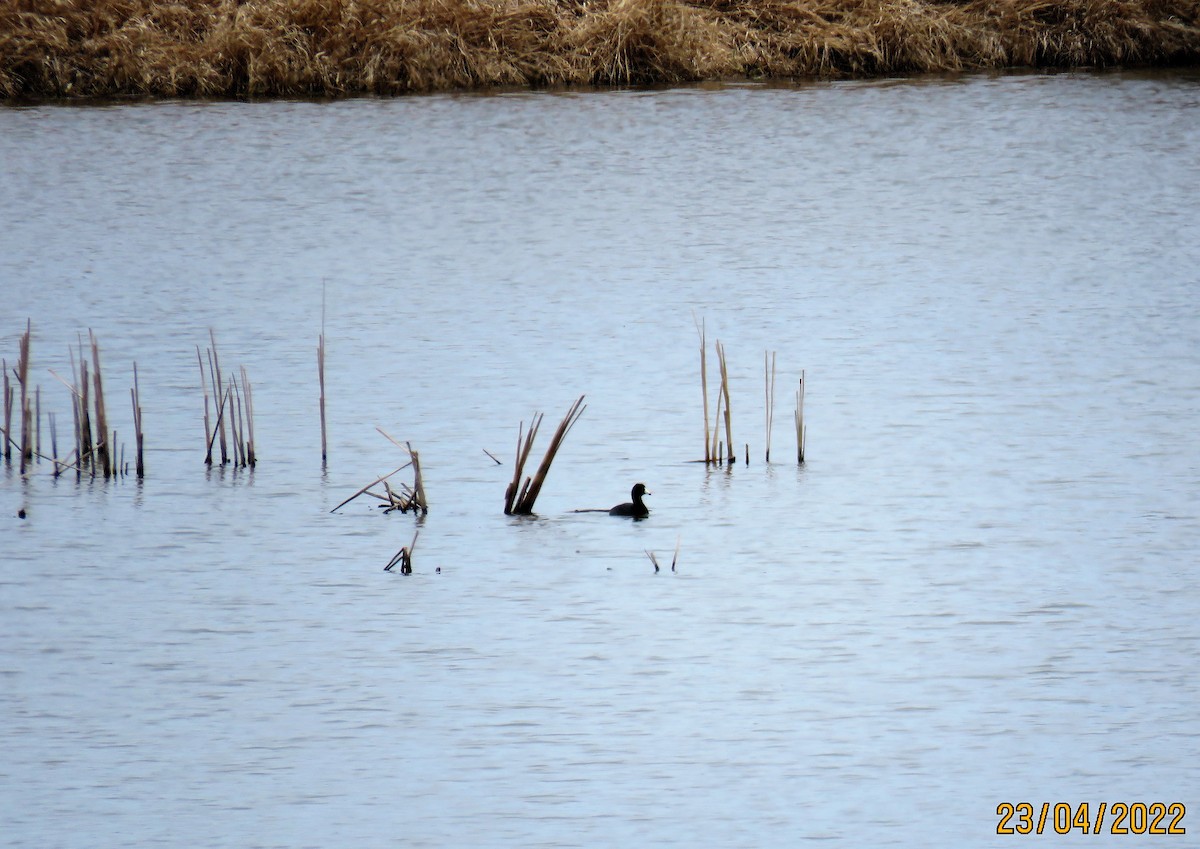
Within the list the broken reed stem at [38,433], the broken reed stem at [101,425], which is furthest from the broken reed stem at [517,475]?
the broken reed stem at [38,433]

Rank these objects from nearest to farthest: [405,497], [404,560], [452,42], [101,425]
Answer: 1. [404,560]
2. [405,497]
3. [101,425]
4. [452,42]

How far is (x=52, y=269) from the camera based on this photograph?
69.6 ft

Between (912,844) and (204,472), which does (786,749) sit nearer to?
(912,844)

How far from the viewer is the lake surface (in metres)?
8.18

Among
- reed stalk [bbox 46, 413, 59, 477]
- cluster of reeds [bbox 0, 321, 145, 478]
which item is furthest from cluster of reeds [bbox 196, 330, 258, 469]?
reed stalk [bbox 46, 413, 59, 477]

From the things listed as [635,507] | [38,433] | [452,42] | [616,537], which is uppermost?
→ [452,42]

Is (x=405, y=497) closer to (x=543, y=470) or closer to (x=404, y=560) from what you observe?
(x=543, y=470)

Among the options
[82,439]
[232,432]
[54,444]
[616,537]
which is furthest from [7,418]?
[616,537]

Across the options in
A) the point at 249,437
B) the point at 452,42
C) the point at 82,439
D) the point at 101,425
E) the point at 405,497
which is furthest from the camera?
the point at 452,42

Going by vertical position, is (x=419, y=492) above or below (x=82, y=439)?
below

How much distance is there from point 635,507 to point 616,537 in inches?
12.8

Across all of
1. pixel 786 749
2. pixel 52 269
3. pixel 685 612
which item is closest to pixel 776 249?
pixel 52 269

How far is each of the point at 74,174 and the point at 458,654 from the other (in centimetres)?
1922

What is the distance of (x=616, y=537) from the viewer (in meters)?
11.5
